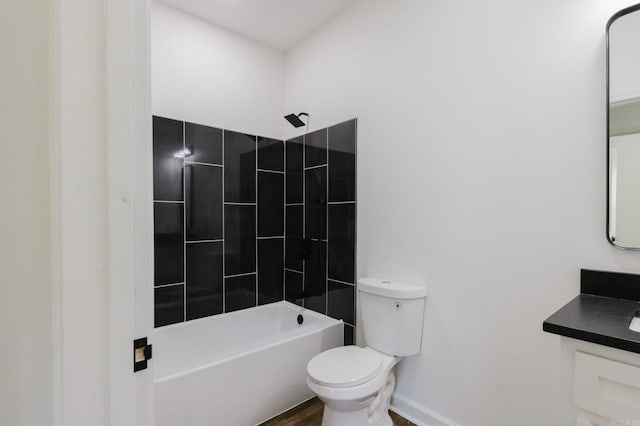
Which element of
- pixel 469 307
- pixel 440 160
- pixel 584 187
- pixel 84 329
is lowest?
pixel 469 307

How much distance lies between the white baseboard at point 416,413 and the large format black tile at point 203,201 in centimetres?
175

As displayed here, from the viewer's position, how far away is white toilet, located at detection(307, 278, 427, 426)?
1.57 meters

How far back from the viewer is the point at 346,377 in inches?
62.8

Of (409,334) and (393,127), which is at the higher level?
(393,127)

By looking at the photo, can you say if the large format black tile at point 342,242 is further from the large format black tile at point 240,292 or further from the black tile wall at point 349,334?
the large format black tile at point 240,292

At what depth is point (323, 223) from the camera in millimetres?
2535

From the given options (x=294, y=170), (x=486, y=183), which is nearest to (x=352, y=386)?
(x=486, y=183)

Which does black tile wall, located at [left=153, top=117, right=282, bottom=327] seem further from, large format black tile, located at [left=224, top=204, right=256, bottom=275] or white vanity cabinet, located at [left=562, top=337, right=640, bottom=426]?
white vanity cabinet, located at [left=562, top=337, right=640, bottom=426]

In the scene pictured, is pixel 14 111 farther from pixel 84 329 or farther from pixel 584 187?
pixel 584 187

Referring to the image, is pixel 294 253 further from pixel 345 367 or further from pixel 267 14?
pixel 267 14

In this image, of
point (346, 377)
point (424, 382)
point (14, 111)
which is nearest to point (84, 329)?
point (14, 111)

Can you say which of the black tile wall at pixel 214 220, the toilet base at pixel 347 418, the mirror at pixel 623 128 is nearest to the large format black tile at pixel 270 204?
the black tile wall at pixel 214 220

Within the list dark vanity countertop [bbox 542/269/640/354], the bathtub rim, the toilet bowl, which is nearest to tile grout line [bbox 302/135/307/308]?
the bathtub rim

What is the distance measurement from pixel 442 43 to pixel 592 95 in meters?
0.82
